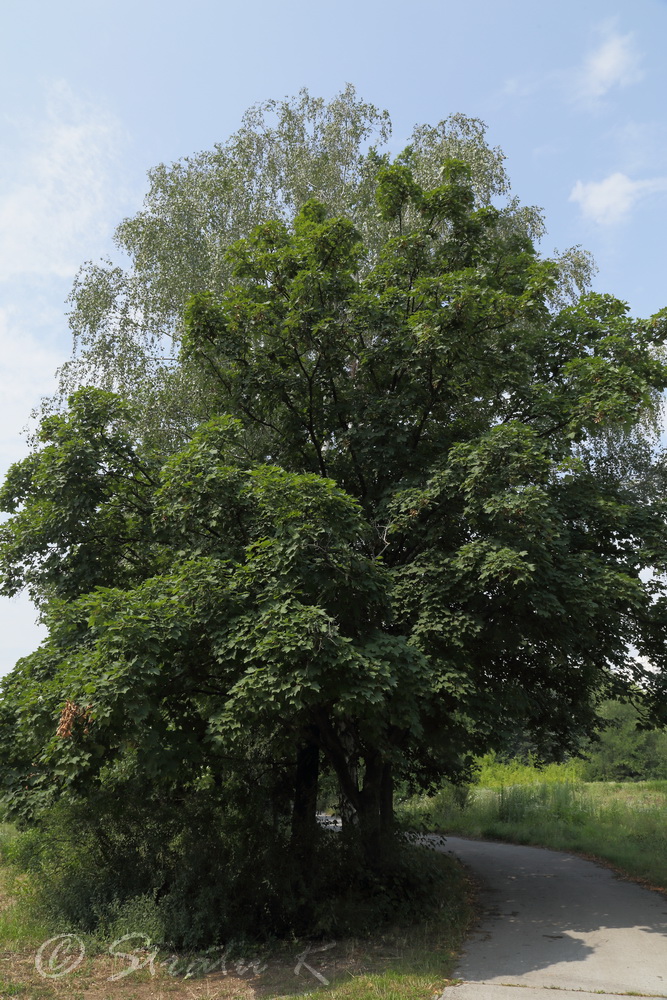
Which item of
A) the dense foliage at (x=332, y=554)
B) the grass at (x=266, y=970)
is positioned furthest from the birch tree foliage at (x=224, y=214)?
the grass at (x=266, y=970)

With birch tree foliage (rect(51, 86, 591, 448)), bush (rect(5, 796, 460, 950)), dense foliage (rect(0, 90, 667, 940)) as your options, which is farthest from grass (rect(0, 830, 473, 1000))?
birch tree foliage (rect(51, 86, 591, 448))

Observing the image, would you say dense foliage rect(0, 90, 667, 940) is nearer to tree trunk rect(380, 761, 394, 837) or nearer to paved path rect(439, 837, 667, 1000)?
tree trunk rect(380, 761, 394, 837)

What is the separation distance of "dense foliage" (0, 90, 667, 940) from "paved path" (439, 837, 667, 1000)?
7.49 ft

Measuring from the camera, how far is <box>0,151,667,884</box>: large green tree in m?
9.36

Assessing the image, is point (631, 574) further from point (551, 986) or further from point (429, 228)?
point (429, 228)

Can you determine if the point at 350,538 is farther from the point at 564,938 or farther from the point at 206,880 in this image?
the point at 564,938

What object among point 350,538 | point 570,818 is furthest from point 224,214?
point 570,818

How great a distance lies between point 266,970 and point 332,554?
17.0ft

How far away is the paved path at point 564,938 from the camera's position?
7.86 metres

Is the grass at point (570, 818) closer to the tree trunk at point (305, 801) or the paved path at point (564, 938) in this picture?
the paved path at point (564, 938)

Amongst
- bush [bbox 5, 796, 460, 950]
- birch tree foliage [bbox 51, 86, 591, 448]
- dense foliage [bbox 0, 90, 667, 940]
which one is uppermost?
birch tree foliage [bbox 51, 86, 591, 448]

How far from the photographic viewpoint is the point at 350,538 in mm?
9953

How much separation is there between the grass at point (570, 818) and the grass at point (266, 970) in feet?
16.3

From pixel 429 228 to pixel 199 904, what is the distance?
1197 centimetres
